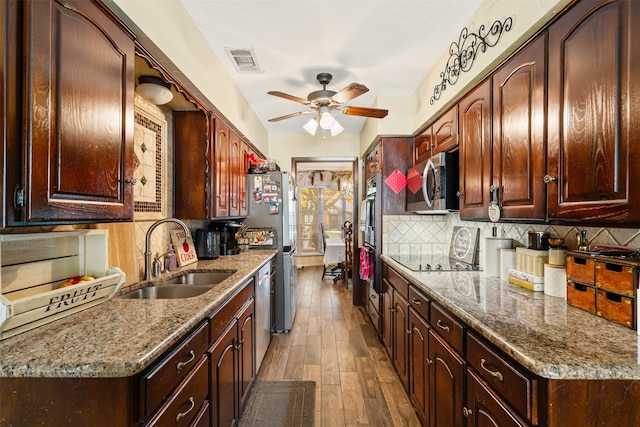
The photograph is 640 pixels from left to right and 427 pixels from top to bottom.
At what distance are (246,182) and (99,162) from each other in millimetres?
2345

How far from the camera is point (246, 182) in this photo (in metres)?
3.50

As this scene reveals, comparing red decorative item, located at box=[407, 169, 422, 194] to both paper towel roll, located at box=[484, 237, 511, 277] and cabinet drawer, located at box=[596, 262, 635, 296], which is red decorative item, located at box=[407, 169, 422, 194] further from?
cabinet drawer, located at box=[596, 262, 635, 296]

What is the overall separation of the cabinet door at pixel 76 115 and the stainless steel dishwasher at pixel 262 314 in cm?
144

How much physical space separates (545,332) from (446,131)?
1733 mm

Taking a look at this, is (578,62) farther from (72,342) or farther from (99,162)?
(72,342)

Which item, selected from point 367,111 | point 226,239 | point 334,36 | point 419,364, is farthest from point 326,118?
point 419,364

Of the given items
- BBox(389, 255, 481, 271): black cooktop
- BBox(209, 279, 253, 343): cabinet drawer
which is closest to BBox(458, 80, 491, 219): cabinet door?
BBox(389, 255, 481, 271): black cooktop

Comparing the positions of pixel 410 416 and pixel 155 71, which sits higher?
pixel 155 71

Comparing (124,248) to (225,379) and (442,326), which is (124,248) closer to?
(225,379)

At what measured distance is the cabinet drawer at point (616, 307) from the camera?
1088 millimetres

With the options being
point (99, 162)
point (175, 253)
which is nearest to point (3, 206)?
point (99, 162)

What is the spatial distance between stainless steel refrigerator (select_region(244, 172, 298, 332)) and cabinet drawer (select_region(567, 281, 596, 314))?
8.60ft

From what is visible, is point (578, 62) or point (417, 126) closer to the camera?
point (578, 62)

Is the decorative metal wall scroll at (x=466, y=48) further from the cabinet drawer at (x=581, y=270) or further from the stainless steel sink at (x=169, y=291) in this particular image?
the stainless steel sink at (x=169, y=291)
